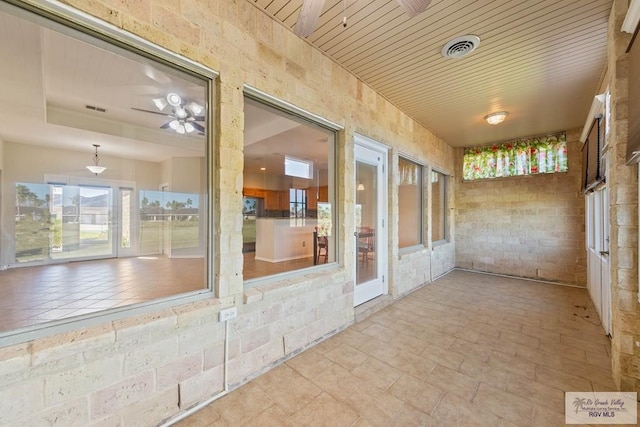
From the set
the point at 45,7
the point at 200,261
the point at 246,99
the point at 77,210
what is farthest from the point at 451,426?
the point at 77,210

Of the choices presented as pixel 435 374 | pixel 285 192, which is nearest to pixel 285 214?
pixel 285 192

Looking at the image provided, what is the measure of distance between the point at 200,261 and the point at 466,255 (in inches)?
241

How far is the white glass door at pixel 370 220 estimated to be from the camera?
347 centimetres

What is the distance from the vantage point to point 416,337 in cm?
279

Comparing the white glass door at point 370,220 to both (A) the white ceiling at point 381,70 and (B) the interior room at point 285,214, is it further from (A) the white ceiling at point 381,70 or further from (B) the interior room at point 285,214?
(A) the white ceiling at point 381,70

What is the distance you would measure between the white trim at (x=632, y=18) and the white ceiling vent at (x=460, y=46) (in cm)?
98

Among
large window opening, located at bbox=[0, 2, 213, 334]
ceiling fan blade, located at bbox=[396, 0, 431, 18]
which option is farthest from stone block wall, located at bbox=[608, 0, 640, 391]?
large window opening, located at bbox=[0, 2, 213, 334]

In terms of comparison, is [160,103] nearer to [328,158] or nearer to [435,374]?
[328,158]

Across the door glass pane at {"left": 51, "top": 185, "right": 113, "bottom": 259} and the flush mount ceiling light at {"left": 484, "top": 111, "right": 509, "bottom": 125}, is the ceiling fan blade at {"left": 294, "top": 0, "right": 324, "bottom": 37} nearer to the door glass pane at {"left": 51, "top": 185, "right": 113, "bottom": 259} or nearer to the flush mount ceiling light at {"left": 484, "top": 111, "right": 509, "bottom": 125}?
the door glass pane at {"left": 51, "top": 185, "right": 113, "bottom": 259}

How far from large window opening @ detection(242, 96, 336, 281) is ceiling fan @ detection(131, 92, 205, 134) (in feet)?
1.35

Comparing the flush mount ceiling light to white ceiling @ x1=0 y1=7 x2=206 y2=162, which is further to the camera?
the flush mount ceiling light

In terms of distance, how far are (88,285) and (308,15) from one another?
360cm

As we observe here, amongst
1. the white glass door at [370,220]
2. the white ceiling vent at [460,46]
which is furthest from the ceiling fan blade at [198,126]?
the white ceiling vent at [460,46]

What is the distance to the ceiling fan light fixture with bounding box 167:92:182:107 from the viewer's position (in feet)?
7.69
